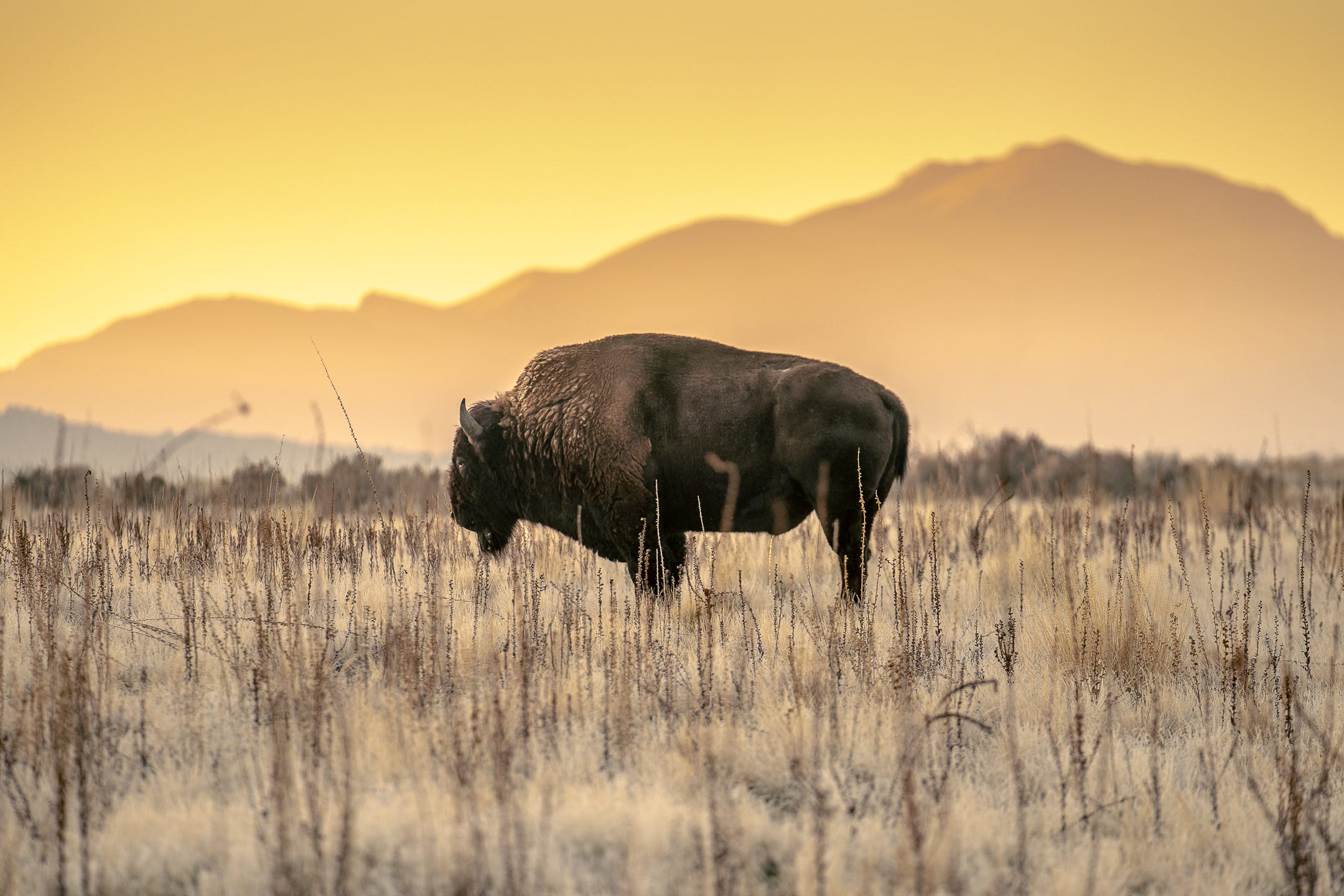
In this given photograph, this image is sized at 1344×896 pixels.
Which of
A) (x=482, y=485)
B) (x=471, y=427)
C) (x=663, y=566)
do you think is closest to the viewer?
(x=663, y=566)

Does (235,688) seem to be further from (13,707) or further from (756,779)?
(756,779)

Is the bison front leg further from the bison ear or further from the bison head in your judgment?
the bison ear

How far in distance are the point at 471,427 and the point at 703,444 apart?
5.67ft

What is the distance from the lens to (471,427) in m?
7.09

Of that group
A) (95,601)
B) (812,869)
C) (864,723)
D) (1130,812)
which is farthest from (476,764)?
(95,601)

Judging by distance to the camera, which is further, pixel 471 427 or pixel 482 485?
pixel 482 485

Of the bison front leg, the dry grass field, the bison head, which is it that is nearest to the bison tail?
the dry grass field

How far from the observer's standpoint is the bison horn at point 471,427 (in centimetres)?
701

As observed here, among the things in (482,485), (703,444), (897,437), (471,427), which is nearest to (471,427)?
(471,427)

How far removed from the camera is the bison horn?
701 cm

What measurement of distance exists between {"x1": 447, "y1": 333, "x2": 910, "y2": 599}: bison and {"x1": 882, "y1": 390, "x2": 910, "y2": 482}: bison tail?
0.04 feet

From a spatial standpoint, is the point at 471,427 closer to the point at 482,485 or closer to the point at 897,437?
the point at 482,485

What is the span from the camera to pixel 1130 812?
3.81m

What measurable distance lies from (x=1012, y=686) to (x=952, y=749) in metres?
0.96
